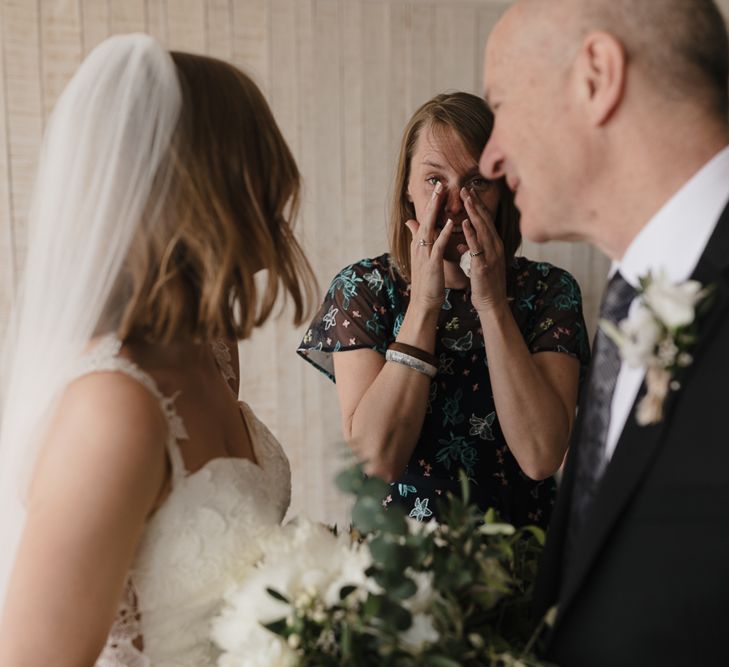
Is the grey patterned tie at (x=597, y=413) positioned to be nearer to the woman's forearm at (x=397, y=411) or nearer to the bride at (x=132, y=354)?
the bride at (x=132, y=354)

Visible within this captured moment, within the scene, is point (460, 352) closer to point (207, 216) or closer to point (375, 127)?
point (207, 216)

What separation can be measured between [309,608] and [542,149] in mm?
660

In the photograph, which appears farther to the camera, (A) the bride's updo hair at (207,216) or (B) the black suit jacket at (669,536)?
(A) the bride's updo hair at (207,216)

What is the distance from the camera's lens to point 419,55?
3143mm

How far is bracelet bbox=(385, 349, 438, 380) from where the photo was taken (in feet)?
5.73

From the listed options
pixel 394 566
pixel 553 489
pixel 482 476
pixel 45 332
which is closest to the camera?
pixel 394 566

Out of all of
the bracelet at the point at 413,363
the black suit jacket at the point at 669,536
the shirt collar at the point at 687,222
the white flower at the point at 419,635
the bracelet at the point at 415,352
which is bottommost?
the bracelet at the point at 413,363

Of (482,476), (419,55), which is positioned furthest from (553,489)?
(419,55)

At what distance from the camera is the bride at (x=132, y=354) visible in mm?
1050

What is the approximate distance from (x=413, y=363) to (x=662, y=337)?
2.87 ft

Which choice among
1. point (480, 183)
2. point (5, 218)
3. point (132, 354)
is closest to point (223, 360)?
point (132, 354)

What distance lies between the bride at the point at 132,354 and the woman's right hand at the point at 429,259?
1.81 feet

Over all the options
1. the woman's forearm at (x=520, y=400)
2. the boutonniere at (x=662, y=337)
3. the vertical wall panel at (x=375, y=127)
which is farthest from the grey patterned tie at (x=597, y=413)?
the vertical wall panel at (x=375, y=127)

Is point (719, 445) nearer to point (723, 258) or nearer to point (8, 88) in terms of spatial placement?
point (723, 258)
